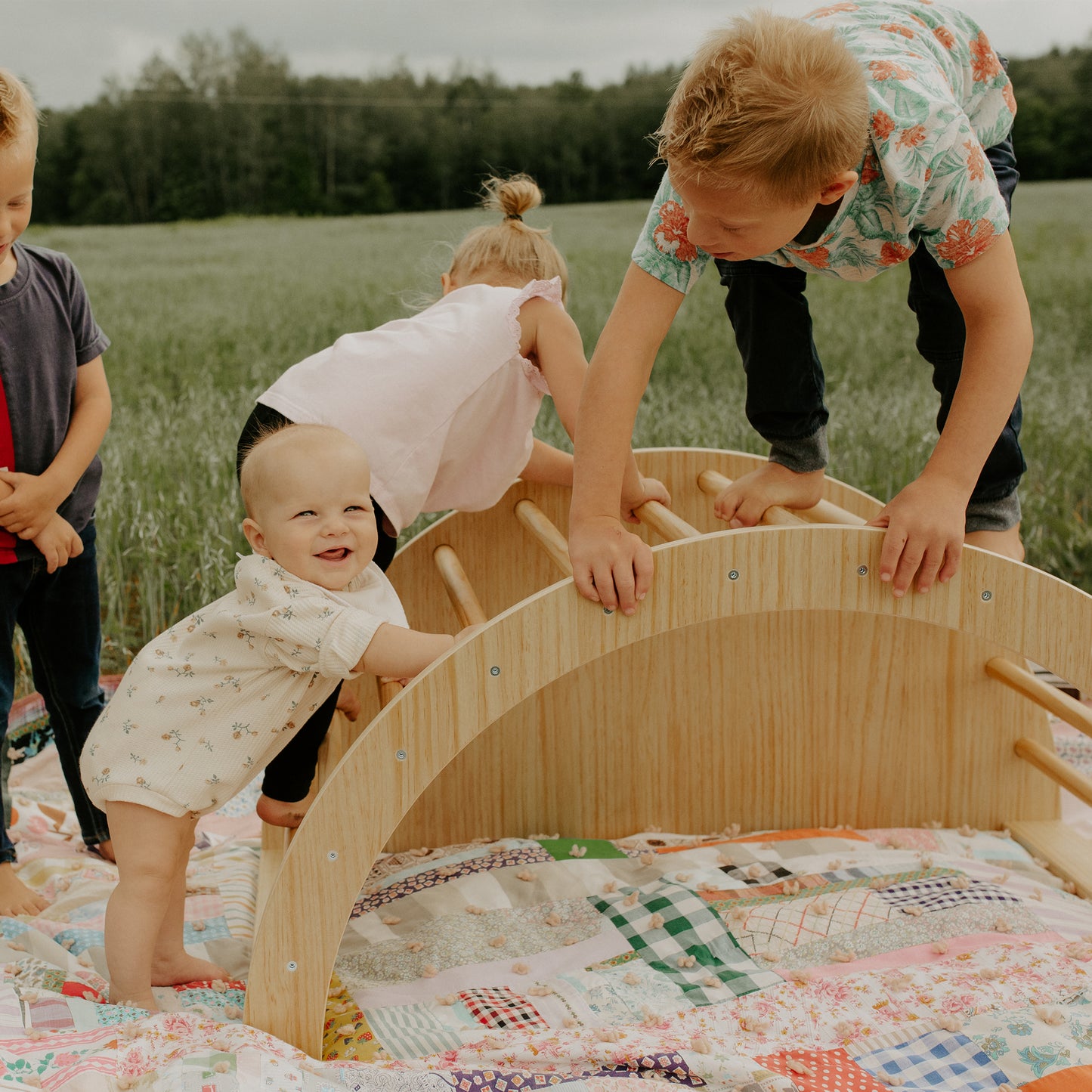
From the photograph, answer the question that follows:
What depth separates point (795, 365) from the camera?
51.4 inches

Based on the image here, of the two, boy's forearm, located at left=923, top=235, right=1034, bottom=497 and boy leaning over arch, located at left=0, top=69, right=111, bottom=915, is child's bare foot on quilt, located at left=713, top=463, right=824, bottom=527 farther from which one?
boy leaning over arch, located at left=0, top=69, right=111, bottom=915

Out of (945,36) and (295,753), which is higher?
(945,36)

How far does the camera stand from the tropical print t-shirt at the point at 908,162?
936 millimetres

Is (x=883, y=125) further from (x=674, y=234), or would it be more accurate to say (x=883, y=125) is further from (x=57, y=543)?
(x=57, y=543)

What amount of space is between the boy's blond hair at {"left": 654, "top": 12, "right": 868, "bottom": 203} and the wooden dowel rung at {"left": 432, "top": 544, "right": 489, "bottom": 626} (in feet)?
1.49

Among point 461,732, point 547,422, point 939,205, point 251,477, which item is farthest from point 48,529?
point 547,422

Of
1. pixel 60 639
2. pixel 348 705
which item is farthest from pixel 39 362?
pixel 348 705

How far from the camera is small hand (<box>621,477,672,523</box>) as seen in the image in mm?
1208

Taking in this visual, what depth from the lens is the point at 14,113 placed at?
1081mm

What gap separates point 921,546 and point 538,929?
58 cm

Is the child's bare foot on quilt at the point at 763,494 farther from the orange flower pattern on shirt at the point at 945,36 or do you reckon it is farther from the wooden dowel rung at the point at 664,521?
the orange flower pattern on shirt at the point at 945,36

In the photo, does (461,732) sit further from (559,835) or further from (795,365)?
(795,365)

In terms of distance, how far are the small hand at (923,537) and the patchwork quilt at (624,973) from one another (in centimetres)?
41

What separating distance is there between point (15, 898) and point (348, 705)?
1.38 ft
